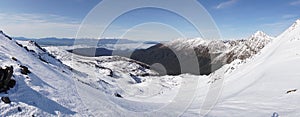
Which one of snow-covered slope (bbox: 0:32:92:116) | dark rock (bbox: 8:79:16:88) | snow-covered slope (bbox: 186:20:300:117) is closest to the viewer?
snow-covered slope (bbox: 0:32:92:116)

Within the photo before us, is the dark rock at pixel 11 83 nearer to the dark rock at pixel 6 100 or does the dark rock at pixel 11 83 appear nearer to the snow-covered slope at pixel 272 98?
the dark rock at pixel 6 100

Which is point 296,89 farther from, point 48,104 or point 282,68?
point 48,104

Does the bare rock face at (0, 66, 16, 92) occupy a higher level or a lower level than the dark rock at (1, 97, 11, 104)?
higher

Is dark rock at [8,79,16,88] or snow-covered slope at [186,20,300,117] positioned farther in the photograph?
snow-covered slope at [186,20,300,117]

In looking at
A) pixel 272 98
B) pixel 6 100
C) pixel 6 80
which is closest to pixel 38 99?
pixel 6 100

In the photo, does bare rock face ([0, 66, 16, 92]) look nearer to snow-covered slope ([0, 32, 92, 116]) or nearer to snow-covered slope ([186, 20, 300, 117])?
snow-covered slope ([0, 32, 92, 116])

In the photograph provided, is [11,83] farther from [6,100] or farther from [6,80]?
[6,100]

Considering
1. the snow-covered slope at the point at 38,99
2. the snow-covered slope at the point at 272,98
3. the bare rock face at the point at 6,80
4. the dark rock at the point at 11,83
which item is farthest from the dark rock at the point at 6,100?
the snow-covered slope at the point at 272,98

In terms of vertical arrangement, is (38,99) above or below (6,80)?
below

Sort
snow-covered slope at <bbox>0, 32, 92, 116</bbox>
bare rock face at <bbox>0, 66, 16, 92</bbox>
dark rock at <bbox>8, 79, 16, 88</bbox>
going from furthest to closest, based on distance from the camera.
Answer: dark rock at <bbox>8, 79, 16, 88</bbox> < bare rock face at <bbox>0, 66, 16, 92</bbox> < snow-covered slope at <bbox>0, 32, 92, 116</bbox>

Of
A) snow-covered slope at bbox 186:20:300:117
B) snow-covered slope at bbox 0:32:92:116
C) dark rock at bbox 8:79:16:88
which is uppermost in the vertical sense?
dark rock at bbox 8:79:16:88

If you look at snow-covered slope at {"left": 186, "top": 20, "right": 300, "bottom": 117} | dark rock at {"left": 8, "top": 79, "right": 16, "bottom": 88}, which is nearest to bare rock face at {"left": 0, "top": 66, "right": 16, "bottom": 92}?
dark rock at {"left": 8, "top": 79, "right": 16, "bottom": 88}

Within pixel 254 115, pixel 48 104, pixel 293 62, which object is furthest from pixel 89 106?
pixel 293 62
